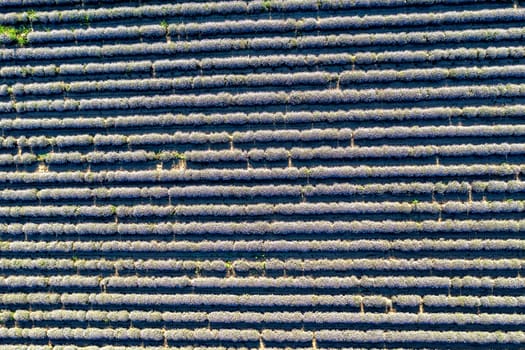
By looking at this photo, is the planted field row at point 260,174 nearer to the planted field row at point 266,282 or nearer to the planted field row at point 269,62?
the planted field row at point 269,62

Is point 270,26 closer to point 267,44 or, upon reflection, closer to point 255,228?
point 267,44

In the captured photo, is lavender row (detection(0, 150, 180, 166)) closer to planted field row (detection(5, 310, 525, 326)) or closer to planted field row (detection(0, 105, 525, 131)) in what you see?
planted field row (detection(0, 105, 525, 131))

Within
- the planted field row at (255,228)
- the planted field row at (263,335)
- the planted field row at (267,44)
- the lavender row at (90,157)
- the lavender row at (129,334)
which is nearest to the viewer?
the planted field row at (263,335)

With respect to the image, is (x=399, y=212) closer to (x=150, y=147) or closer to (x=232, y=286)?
(x=232, y=286)

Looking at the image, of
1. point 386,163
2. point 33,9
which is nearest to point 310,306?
point 386,163

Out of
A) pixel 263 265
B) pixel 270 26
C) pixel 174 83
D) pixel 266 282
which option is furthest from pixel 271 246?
pixel 270 26

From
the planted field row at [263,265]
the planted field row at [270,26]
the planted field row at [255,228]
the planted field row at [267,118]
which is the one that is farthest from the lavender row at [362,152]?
the planted field row at [270,26]

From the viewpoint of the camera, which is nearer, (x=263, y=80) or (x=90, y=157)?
(x=263, y=80)
